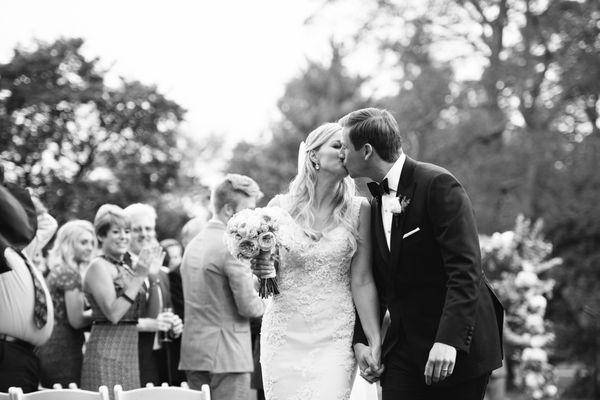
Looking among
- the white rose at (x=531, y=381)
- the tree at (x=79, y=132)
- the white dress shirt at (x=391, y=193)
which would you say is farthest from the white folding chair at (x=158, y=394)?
the tree at (x=79, y=132)

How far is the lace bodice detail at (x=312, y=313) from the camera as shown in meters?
4.86

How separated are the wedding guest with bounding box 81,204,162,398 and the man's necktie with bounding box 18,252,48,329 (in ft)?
1.39

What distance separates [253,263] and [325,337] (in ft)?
1.89

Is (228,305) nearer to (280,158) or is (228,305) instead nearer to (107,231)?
(107,231)

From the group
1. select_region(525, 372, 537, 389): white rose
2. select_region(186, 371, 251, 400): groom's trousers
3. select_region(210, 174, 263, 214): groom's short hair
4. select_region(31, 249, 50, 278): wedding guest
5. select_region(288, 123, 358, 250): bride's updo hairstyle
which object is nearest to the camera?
select_region(288, 123, 358, 250): bride's updo hairstyle

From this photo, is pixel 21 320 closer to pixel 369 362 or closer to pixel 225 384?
pixel 225 384

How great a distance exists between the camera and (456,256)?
4.12 metres

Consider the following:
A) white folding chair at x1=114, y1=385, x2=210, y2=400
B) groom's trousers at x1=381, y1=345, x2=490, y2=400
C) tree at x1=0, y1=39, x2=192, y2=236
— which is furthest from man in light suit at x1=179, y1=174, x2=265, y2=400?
tree at x1=0, y1=39, x2=192, y2=236

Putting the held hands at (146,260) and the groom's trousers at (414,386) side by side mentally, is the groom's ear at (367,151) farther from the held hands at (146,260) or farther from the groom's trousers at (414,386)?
the held hands at (146,260)

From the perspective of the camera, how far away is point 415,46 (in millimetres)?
23484

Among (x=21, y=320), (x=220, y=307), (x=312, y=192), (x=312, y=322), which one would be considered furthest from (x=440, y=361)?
(x=21, y=320)

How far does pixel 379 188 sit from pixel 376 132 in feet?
1.02

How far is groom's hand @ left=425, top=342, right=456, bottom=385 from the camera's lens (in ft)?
13.2

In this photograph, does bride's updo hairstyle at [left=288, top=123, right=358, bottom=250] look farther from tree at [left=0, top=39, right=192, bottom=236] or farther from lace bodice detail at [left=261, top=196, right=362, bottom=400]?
tree at [left=0, top=39, right=192, bottom=236]
